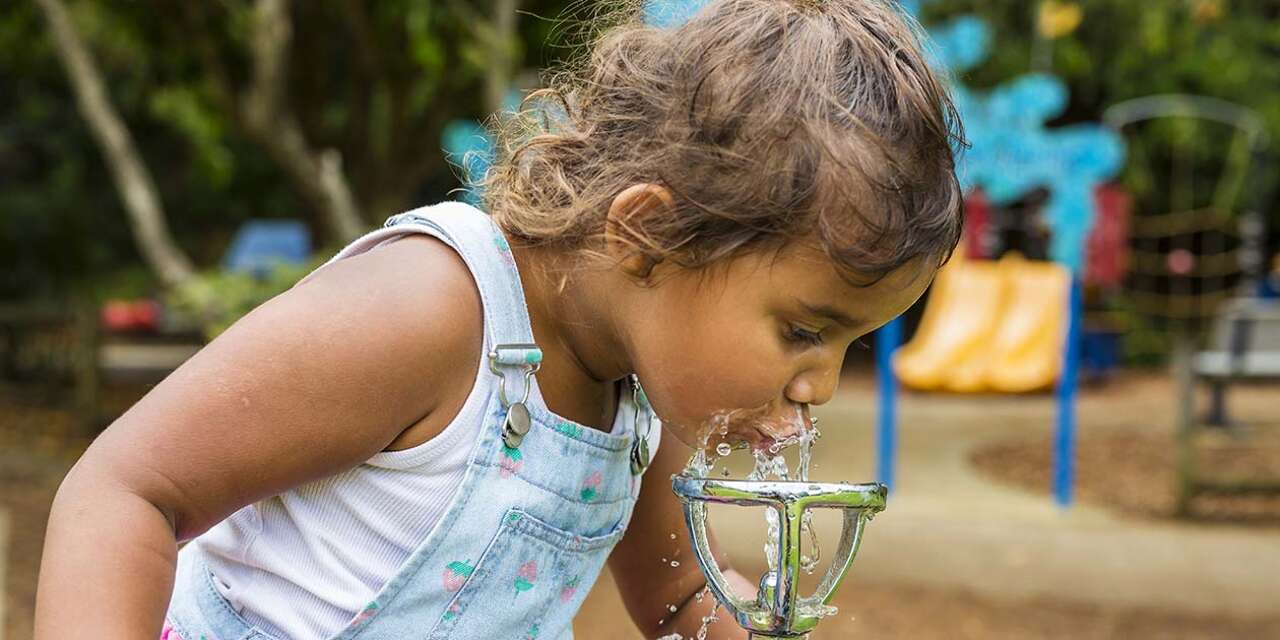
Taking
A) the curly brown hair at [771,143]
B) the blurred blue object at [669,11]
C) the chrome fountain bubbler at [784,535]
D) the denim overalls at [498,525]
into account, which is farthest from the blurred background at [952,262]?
the chrome fountain bubbler at [784,535]

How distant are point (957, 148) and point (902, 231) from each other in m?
0.20

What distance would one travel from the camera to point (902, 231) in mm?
1132

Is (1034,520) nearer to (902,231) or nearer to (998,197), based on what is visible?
(998,197)

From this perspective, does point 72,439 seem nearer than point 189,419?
No

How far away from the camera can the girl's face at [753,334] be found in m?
1.13

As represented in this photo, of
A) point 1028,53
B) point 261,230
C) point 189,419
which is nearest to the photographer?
point 189,419

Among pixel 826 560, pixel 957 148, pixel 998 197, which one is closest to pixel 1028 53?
pixel 998 197

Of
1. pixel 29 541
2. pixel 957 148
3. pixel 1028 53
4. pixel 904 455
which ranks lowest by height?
pixel 29 541

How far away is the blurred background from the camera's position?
4.74 metres

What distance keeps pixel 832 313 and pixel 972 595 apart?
11.7 ft

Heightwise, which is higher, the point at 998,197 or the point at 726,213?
the point at 998,197

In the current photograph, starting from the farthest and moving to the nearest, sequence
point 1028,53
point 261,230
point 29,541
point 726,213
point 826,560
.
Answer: point 261,230, point 1028,53, point 29,541, point 826,560, point 726,213

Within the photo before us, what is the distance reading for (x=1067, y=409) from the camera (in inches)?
240

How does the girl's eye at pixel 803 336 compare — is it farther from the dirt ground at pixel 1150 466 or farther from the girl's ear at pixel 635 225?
the dirt ground at pixel 1150 466
